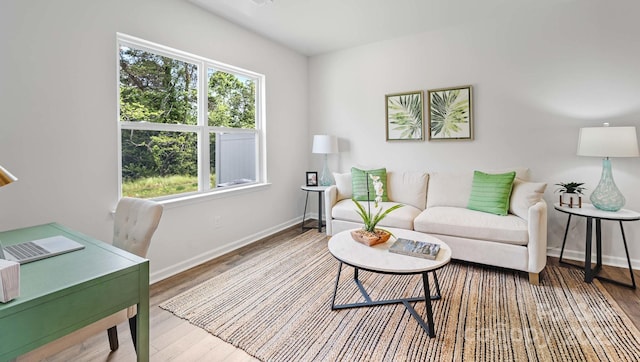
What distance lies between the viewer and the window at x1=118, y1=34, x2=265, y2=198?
2.56 m

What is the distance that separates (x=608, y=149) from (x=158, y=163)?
3969mm

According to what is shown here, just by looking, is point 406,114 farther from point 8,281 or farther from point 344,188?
point 8,281

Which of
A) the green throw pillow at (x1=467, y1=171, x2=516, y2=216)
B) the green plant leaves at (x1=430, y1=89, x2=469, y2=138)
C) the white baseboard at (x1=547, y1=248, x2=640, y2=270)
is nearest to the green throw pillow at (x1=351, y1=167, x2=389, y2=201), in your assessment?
the green plant leaves at (x1=430, y1=89, x2=469, y2=138)

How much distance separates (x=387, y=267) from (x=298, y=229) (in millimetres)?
2558

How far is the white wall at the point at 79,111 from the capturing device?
188 centimetres

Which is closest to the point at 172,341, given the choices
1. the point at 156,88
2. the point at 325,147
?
the point at 156,88

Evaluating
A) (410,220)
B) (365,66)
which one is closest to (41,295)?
(410,220)

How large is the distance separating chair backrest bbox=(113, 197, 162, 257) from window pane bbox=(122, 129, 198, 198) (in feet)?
2.82

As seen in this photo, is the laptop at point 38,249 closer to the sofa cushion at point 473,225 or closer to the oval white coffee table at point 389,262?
the oval white coffee table at point 389,262

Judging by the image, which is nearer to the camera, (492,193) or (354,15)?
(492,193)

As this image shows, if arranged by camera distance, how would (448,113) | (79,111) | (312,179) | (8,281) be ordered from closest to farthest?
1. (8,281)
2. (79,111)
3. (448,113)
4. (312,179)

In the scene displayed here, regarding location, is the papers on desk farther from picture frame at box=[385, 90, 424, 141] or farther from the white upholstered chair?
picture frame at box=[385, 90, 424, 141]

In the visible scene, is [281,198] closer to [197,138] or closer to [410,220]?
[197,138]

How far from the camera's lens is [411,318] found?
2012 mm
